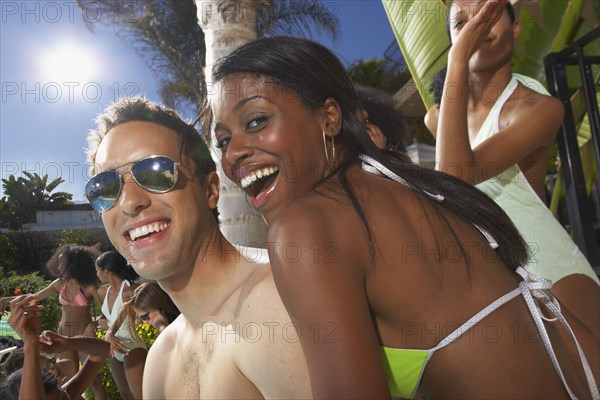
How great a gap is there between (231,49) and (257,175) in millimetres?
3577

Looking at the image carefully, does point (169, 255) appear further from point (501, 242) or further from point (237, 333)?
point (501, 242)

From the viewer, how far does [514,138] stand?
202cm

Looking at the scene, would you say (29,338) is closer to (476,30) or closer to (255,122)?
(255,122)

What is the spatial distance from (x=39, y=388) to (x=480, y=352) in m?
2.40

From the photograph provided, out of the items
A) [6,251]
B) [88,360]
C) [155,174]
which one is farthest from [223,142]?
[88,360]

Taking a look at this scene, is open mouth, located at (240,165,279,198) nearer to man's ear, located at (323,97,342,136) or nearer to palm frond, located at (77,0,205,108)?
man's ear, located at (323,97,342,136)

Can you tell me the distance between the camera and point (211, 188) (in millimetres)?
2324

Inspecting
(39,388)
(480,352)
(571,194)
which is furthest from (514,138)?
(39,388)

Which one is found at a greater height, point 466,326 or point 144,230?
point 144,230

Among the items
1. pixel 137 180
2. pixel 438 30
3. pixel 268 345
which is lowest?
pixel 268 345

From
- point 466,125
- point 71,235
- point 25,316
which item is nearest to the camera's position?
point 466,125

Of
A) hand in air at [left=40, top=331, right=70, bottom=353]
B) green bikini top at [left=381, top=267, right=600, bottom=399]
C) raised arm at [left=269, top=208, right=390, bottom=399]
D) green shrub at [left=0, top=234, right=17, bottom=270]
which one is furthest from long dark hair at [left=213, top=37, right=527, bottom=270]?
hand in air at [left=40, top=331, right=70, bottom=353]

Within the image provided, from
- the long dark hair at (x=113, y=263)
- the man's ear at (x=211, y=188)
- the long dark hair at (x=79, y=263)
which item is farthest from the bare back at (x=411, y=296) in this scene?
→ the long dark hair at (x=113, y=263)

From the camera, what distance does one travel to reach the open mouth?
1.58m
